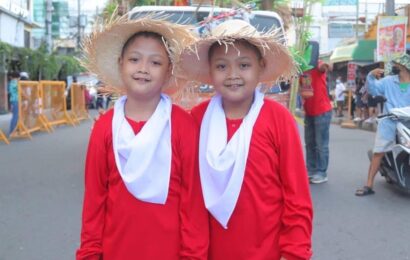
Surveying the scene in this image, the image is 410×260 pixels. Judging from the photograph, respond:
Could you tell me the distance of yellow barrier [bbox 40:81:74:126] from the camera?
55.6ft

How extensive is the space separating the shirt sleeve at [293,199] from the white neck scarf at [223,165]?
162mm

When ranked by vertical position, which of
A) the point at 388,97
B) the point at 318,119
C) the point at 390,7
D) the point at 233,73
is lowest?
the point at 318,119

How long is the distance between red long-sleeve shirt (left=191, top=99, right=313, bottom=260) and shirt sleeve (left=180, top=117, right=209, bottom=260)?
74mm

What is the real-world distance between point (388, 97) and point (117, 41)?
518 centimetres

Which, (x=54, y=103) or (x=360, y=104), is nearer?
(x=54, y=103)

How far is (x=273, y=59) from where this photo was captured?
8.37ft

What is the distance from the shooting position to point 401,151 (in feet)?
22.1

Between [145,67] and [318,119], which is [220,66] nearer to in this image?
[145,67]

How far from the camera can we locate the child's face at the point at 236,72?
94.7 inches

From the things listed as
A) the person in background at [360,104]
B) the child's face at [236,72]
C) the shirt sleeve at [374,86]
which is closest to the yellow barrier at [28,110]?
the shirt sleeve at [374,86]

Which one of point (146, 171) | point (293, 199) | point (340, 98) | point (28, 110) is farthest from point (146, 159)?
point (340, 98)

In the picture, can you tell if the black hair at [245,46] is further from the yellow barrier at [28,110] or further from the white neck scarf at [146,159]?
the yellow barrier at [28,110]

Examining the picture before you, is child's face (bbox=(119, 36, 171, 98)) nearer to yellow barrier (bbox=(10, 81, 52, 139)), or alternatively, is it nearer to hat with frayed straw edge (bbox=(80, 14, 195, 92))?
hat with frayed straw edge (bbox=(80, 14, 195, 92))

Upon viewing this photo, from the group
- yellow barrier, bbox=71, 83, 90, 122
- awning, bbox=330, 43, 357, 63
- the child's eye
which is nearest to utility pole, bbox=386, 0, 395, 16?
awning, bbox=330, 43, 357, 63
